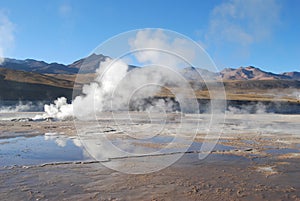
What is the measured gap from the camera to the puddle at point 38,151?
13.6m

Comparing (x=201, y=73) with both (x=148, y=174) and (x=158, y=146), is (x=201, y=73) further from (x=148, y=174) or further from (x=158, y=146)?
(x=158, y=146)

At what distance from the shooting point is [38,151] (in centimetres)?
1595

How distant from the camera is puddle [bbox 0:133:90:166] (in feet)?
44.6

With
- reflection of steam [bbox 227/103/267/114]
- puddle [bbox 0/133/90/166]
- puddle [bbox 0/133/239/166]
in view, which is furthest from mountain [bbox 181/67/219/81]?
reflection of steam [bbox 227/103/267/114]

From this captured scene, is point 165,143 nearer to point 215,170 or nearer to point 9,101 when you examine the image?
point 215,170

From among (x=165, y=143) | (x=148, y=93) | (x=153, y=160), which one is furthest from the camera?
(x=148, y=93)

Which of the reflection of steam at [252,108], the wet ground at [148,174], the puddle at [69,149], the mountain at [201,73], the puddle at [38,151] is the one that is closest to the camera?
the wet ground at [148,174]

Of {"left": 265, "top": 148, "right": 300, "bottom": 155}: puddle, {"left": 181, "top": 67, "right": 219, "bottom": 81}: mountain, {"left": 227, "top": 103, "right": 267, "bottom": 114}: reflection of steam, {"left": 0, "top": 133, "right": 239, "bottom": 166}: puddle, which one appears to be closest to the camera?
{"left": 181, "top": 67, "right": 219, "bottom": 81}: mountain

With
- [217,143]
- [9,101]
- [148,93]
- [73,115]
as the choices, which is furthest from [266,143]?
[9,101]

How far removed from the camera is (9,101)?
75688 mm

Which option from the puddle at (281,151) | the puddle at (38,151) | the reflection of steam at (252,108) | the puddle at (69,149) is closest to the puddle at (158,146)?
the puddle at (69,149)

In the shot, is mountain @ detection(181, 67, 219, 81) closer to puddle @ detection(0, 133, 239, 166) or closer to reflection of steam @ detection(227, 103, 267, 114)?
puddle @ detection(0, 133, 239, 166)

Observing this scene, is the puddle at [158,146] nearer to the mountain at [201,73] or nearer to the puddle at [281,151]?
the puddle at [281,151]

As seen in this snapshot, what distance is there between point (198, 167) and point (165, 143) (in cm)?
659
